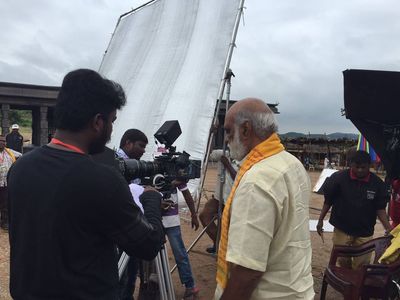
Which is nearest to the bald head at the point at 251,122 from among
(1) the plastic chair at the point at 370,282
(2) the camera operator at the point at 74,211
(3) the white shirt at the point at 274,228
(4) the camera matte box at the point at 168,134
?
(3) the white shirt at the point at 274,228

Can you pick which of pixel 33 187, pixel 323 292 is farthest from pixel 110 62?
pixel 33 187

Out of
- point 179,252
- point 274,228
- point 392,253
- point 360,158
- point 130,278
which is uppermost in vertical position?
point 360,158

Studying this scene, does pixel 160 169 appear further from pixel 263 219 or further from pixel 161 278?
pixel 263 219

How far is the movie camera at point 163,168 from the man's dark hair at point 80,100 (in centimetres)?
77

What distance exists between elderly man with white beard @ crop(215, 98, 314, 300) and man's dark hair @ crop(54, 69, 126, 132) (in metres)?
0.57

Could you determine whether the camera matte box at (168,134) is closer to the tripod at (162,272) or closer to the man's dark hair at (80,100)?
the tripod at (162,272)

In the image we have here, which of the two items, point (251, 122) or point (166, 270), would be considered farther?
point (166, 270)

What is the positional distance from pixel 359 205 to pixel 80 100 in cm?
326

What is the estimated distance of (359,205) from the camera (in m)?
3.73

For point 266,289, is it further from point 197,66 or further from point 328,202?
point 197,66

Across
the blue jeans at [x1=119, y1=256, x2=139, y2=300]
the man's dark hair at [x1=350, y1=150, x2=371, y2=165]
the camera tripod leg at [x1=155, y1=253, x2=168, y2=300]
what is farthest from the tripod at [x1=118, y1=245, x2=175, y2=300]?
the man's dark hair at [x1=350, y1=150, x2=371, y2=165]

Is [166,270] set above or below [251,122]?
below

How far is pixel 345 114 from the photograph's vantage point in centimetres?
334

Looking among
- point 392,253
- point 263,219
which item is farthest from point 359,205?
point 263,219
